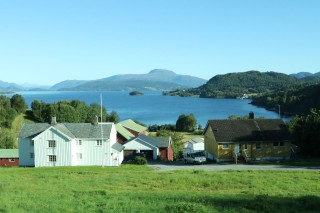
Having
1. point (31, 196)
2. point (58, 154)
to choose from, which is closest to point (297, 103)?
point (58, 154)

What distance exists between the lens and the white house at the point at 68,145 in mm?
45125

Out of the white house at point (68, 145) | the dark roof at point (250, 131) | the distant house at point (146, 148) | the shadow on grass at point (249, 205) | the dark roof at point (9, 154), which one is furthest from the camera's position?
the dark roof at point (9, 154)

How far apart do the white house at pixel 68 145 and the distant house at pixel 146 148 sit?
3.93m

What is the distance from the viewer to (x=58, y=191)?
22.2 metres

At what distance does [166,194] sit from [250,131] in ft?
88.4

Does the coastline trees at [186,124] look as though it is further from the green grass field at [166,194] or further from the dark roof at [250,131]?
the green grass field at [166,194]

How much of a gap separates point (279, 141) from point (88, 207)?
104 ft

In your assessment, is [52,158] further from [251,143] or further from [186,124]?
[186,124]

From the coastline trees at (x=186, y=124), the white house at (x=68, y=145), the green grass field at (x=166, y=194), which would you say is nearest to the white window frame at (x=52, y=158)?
the white house at (x=68, y=145)

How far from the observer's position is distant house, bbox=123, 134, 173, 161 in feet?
169

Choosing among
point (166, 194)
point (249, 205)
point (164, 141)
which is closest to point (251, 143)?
point (164, 141)

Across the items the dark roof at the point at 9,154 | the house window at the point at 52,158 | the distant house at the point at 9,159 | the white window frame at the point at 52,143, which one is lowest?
the distant house at the point at 9,159

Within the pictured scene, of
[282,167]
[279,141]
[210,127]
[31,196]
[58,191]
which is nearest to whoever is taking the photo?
[31,196]

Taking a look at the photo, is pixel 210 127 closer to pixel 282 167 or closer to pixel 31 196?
pixel 282 167
